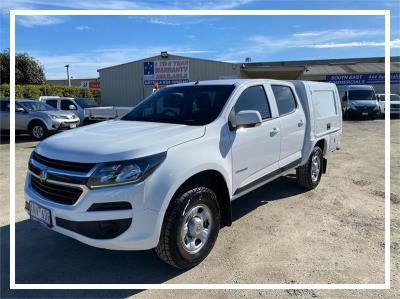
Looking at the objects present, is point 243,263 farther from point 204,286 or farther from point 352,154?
point 352,154

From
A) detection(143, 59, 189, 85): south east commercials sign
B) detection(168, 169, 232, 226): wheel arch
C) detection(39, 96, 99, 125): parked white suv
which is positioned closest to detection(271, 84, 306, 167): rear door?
detection(168, 169, 232, 226): wheel arch

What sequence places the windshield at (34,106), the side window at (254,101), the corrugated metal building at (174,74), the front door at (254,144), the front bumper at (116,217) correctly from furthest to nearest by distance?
the corrugated metal building at (174,74) < the windshield at (34,106) < the side window at (254,101) < the front door at (254,144) < the front bumper at (116,217)

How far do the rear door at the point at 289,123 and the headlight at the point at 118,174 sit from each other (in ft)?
8.50

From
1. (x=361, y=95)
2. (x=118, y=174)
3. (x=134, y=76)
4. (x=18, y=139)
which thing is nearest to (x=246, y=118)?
(x=118, y=174)

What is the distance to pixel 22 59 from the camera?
4128 cm

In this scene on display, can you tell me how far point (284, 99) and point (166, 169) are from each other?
2.91 m

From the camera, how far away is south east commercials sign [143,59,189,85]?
2988 centimetres

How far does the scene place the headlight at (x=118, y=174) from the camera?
10.3 ft

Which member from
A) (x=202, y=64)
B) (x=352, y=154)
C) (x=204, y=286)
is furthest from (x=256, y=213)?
(x=202, y=64)

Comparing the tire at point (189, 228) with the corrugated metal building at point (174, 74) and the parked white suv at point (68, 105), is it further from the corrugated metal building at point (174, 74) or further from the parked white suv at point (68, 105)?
the corrugated metal building at point (174, 74)

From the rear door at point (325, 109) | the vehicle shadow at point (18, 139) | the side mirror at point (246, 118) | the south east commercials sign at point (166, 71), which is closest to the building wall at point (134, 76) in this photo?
the south east commercials sign at point (166, 71)

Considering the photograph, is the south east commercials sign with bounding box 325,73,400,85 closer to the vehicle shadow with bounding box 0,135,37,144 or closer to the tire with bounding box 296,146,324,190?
the vehicle shadow with bounding box 0,135,37,144

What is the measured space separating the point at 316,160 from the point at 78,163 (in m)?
4.45

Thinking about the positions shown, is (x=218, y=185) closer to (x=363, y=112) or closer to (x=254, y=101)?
(x=254, y=101)
